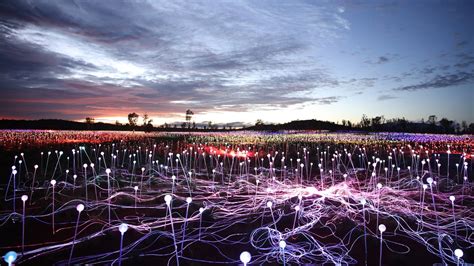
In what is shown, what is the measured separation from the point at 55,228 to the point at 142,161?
443 inches

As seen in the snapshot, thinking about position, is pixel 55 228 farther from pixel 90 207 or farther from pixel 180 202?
pixel 180 202

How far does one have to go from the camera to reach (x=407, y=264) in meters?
4.77

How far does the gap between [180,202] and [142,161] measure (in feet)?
32.0

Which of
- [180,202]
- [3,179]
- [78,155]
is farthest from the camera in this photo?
[78,155]

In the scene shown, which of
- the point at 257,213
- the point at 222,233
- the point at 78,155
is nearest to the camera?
the point at 222,233

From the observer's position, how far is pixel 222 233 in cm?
599

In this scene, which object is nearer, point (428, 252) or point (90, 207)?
point (428, 252)

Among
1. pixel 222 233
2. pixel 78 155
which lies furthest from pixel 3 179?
pixel 222 233

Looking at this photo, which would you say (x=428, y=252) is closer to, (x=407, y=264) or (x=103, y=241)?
(x=407, y=264)

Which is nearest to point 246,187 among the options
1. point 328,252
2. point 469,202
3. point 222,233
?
point 222,233

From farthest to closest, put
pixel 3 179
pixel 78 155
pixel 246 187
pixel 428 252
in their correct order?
pixel 78 155, pixel 3 179, pixel 246 187, pixel 428 252

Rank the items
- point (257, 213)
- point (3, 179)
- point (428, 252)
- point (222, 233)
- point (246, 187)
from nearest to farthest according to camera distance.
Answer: point (428, 252) → point (222, 233) → point (257, 213) → point (246, 187) → point (3, 179)

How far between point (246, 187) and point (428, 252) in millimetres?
5614

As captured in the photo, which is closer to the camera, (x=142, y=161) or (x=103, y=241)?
(x=103, y=241)
